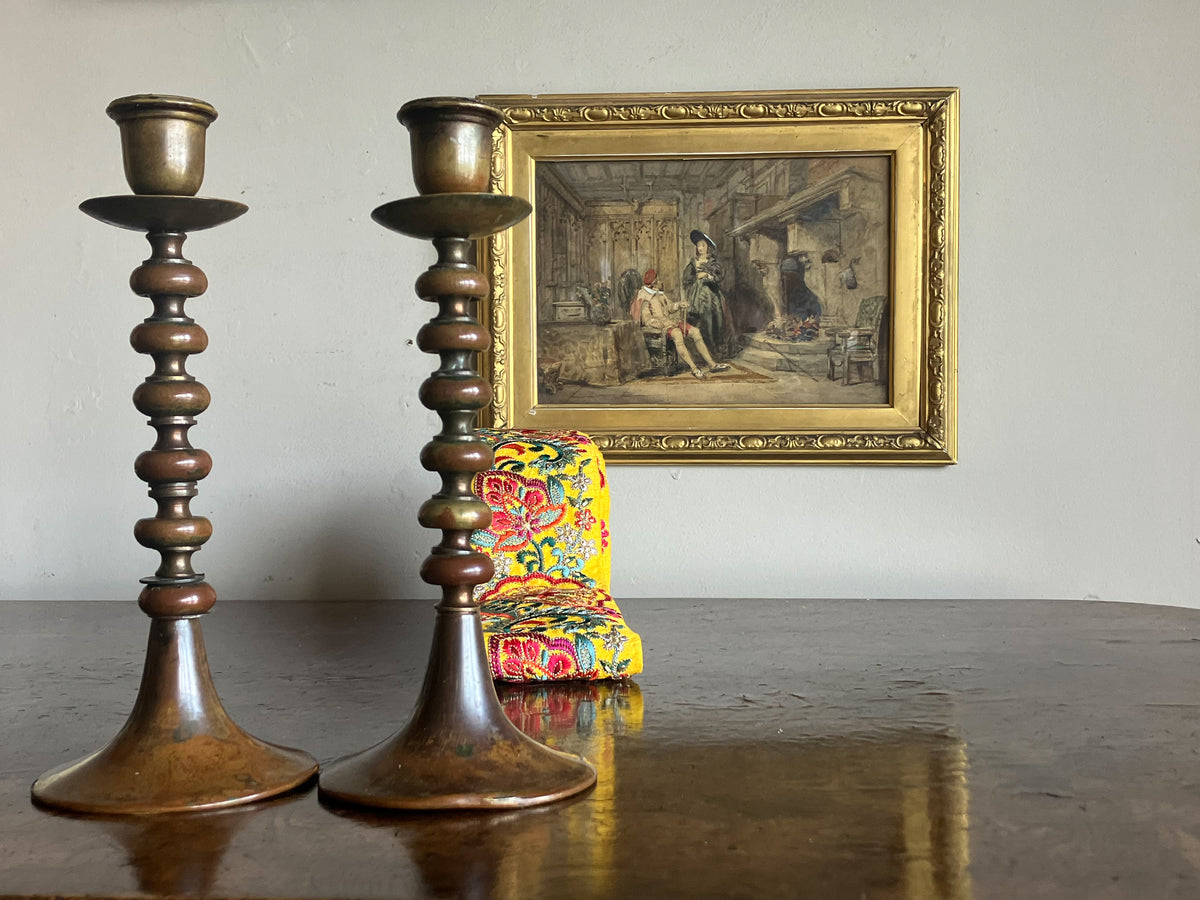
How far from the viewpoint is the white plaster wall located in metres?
2.75

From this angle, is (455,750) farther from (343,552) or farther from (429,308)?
(343,552)

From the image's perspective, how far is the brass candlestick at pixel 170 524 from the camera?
108 centimetres

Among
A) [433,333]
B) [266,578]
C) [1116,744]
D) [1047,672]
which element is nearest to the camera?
[433,333]

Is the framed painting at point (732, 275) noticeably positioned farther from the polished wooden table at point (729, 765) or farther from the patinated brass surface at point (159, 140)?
the patinated brass surface at point (159, 140)

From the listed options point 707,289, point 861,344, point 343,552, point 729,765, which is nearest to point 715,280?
point 707,289

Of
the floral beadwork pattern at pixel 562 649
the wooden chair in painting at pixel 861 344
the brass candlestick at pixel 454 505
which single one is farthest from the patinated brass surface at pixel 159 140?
the wooden chair in painting at pixel 861 344

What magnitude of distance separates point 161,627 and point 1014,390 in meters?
2.23

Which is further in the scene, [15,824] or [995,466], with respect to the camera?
[995,466]

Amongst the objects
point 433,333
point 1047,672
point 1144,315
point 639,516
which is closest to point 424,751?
point 433,333

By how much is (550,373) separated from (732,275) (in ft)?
1.68

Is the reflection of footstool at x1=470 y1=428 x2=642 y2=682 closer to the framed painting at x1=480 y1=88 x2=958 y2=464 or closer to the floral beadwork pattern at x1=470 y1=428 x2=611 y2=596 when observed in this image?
the floral beadwork pattern at x1=470 y1=428 x2=611 y2=596

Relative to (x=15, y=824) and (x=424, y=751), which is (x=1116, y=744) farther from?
(x=15, y=824)

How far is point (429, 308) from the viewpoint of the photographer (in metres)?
2.75

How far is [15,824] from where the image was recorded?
1.13 metres
